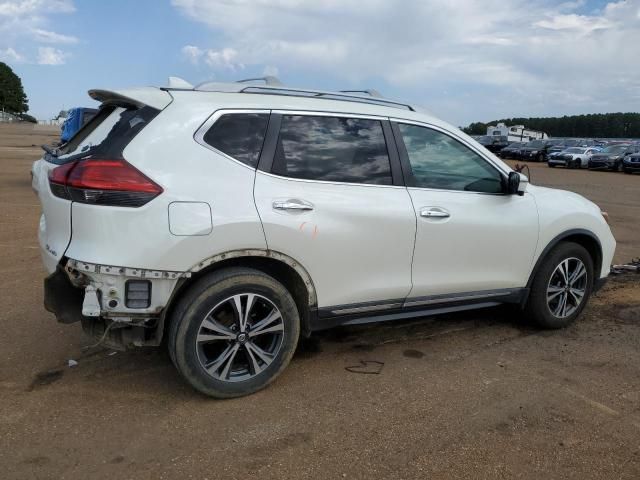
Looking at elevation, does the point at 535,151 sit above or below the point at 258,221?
above

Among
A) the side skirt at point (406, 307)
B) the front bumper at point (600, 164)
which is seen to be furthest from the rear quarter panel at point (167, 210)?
the front bumper at point (600, 164)

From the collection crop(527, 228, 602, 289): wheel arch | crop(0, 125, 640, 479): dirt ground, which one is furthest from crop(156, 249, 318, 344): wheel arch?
crop(527, 228, 602, 289): wheel arch

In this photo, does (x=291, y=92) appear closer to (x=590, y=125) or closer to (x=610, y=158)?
(x=610, y=158)

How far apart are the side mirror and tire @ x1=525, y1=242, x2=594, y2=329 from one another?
742mm

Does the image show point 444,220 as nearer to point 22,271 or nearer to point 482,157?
point 482,157

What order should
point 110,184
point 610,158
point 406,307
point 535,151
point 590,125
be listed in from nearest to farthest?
point 110,184
point 406,307
point 610,158
point 535,151
point 590,125

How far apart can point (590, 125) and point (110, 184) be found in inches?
4962

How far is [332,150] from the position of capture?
12.5 ft

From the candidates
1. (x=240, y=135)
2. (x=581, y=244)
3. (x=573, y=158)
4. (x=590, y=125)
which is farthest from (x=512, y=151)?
(x=590, y=125)

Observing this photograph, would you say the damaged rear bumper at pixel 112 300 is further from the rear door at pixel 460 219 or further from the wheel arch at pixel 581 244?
the wheel arch at pixel 581 244

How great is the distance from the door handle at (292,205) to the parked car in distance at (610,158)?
32289 millimetres

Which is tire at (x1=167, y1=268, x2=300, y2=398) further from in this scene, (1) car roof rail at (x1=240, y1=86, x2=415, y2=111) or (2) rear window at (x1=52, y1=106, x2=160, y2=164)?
(1) car roof rail at (x1=240, y1=86, x2=415, y2=111)

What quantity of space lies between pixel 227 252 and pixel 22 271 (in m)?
3.92

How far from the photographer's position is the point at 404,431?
129 inches
